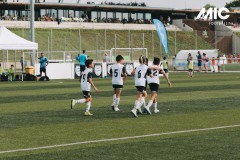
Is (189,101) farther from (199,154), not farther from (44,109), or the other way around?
(199,154)

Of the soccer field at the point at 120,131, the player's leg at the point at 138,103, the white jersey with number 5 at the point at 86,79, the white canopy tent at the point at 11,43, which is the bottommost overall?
the soccer field at the point at 120,131

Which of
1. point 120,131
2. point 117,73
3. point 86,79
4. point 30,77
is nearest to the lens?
point 120,131

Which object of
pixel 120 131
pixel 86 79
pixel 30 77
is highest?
pixel 86 79

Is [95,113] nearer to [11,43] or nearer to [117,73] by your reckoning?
[117,73]

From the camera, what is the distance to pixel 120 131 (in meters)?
16.3

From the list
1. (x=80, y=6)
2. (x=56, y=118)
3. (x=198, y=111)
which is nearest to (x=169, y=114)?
(x=198, y=111)

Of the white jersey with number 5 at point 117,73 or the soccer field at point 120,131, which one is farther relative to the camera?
the white jersey with number 5 at point 117,73

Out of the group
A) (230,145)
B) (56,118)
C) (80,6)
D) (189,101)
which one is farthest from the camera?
(80,6)

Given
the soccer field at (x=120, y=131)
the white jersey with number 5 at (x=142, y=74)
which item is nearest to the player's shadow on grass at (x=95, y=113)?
the soccer field at (x=120, y=131)

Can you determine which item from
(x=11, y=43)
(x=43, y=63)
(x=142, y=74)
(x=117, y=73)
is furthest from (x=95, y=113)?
(x=43, y=63)

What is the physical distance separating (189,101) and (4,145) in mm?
12291

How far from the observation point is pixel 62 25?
9262 cm

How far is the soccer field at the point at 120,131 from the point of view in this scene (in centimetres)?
1283

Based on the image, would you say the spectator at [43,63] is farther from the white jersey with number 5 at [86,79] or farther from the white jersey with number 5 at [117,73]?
the white jersey with number 5 at [86,79]
